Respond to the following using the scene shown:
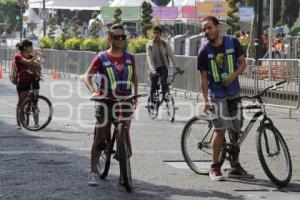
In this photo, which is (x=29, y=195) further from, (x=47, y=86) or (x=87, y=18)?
(x=87, y=18)

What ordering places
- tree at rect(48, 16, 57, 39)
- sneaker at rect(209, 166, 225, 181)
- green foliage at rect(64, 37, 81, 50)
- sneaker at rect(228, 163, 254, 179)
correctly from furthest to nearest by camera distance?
tree at rect(48, 16, 57, 39), green foliage at rect(64, 37, 81, 50), sneaker at rect(228, 163, 254, 179), sneaker at rect(209, 166, 225, 181)

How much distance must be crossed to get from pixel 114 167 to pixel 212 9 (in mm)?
37445

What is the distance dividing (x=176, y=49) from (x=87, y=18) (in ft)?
268

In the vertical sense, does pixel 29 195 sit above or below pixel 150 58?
below

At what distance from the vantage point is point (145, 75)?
26.5 meters

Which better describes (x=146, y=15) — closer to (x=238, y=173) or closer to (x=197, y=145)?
(x=197, y=145)

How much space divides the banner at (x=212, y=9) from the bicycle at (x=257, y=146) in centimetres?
3706

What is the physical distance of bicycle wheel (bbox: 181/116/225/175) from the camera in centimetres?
934

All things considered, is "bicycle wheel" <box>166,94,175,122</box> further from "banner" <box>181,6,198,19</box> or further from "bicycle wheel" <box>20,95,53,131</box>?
"banner" <box>181,6,198,19</box>

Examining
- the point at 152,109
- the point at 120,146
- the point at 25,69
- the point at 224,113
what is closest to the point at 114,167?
the point at 224,113

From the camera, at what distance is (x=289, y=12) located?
80062 mm

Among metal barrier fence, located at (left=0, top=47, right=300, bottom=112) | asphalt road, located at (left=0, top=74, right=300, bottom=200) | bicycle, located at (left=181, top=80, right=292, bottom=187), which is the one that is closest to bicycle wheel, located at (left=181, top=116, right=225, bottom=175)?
bicycle, located at (left=181, top=80, right=292, bottom=187)

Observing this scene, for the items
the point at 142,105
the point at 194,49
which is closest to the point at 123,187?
the point at 142,105

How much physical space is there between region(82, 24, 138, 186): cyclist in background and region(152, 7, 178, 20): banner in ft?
159
